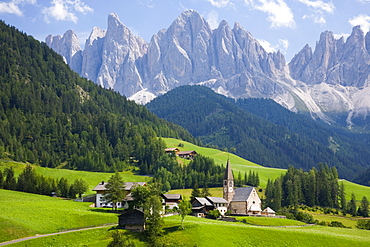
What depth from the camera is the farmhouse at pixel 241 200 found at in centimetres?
12765

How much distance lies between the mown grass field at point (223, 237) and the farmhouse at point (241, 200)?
128ft

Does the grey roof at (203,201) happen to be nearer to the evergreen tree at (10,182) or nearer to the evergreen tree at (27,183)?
the evergreen tree at (27,183)

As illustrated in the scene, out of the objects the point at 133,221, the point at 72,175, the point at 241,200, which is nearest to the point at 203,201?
the point at 241,200

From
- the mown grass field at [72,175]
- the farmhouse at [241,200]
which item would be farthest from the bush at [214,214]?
the mown grass field at [72,175]

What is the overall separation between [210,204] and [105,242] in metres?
48.4

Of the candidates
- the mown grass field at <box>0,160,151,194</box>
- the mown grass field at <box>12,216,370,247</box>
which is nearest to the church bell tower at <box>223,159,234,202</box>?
the mown grass field at <box>12,216,370,247</box>

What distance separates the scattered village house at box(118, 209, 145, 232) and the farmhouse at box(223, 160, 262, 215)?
4718cm

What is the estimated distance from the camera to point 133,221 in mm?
88062

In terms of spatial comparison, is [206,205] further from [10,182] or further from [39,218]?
[10,182]

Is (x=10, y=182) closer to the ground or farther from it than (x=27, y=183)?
farther from it

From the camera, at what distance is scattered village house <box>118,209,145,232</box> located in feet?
288

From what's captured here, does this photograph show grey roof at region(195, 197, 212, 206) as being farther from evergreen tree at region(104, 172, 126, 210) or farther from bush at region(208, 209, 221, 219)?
→ evergreen tree at region(104, 172, 126, 210)

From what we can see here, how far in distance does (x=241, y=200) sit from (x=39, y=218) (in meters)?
61.9

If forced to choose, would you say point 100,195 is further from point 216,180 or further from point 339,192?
point 339,192
